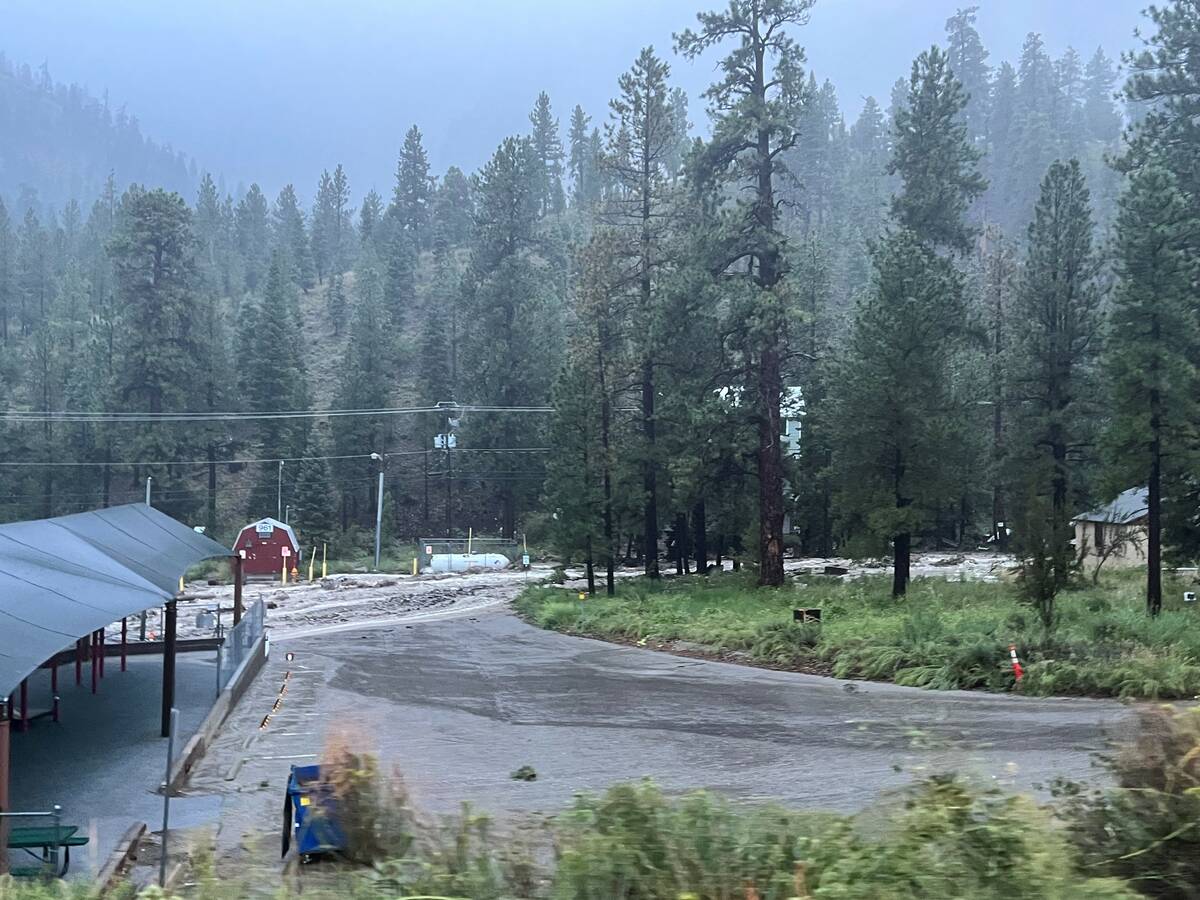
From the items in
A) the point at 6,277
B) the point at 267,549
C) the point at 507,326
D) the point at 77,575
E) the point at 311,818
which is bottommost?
the point at 311,818

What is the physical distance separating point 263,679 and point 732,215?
18.3 metres

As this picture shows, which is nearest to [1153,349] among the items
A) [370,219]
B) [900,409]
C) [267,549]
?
[900,409]

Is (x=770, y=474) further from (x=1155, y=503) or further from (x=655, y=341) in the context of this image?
(x=1155, y=503)

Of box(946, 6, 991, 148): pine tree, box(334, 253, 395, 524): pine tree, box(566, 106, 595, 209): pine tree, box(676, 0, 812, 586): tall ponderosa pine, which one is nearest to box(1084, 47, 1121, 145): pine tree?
box(946, 6, 991, 148): pine tree

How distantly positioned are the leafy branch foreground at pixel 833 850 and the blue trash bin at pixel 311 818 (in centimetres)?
37

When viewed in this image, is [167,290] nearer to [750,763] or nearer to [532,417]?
[532,417]

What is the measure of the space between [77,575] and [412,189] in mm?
117109

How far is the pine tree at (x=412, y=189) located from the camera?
125125 mm

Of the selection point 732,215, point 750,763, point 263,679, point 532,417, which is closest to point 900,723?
point 750,763

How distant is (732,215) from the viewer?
32500mm

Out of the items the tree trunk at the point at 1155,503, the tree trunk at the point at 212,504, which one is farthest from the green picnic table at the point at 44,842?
the tree trunk at the point at 212,504

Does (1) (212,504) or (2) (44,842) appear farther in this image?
(1) (212,504)

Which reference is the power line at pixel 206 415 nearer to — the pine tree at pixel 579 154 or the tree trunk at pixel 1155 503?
the tree trunk at pixel 1155 503

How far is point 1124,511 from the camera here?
1713 inches
